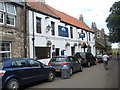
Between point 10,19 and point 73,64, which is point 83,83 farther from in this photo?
point 10,19

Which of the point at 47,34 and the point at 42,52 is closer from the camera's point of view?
the point at 42,52

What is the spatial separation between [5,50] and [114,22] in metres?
22.1

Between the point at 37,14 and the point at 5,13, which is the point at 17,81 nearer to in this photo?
the point at 5,13

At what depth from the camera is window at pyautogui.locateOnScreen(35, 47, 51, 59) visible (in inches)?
590

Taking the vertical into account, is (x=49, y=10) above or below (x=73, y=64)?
above

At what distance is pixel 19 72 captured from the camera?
6.92 meters

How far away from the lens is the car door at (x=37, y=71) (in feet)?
25.5

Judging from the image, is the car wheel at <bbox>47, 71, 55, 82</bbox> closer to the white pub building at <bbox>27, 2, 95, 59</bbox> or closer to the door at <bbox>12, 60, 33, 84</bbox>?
the door at <bbox>12, 60, 33, 84</bbox>

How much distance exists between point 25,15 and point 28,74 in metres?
7.68

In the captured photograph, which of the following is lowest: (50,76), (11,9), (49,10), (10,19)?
(50,76)

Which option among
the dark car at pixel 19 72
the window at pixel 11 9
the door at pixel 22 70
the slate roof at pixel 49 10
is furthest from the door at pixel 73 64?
the slate roof at pixel 49 10

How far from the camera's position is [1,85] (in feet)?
20.1

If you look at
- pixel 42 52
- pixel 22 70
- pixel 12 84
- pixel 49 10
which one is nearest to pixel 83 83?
pixel 22 70

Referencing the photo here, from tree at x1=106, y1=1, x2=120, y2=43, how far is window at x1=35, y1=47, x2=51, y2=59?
15.9 meters
